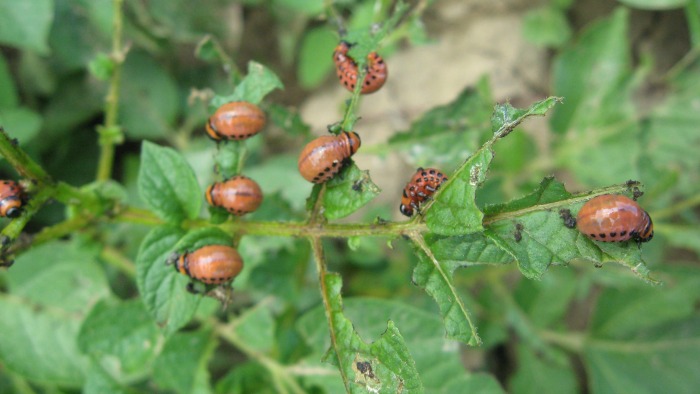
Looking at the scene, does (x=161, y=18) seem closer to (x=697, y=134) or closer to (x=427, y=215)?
(x=427, y=215)

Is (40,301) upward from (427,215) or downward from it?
upward

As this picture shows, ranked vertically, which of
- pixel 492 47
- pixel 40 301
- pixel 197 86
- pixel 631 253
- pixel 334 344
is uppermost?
pixel 492 47

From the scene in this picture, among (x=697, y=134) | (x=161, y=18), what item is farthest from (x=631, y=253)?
(x=161, y=18)

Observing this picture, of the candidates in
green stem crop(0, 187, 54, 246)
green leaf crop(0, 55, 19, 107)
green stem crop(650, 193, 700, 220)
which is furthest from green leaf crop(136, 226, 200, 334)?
green stem crop(650, 193, 700, 220)

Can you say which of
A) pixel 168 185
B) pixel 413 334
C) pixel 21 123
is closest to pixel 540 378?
pixel 413 334

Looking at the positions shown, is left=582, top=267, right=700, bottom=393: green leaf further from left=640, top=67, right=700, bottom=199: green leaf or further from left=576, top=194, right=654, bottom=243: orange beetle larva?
left=576, top=194, right=654, bottom=243: orange beetle larva

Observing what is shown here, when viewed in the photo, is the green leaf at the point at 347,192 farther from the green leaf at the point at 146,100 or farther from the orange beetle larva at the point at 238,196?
the green leaf at the point at 146,100

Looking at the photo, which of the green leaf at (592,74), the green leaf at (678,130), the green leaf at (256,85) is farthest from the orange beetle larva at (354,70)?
the green leaf at (678,130)
